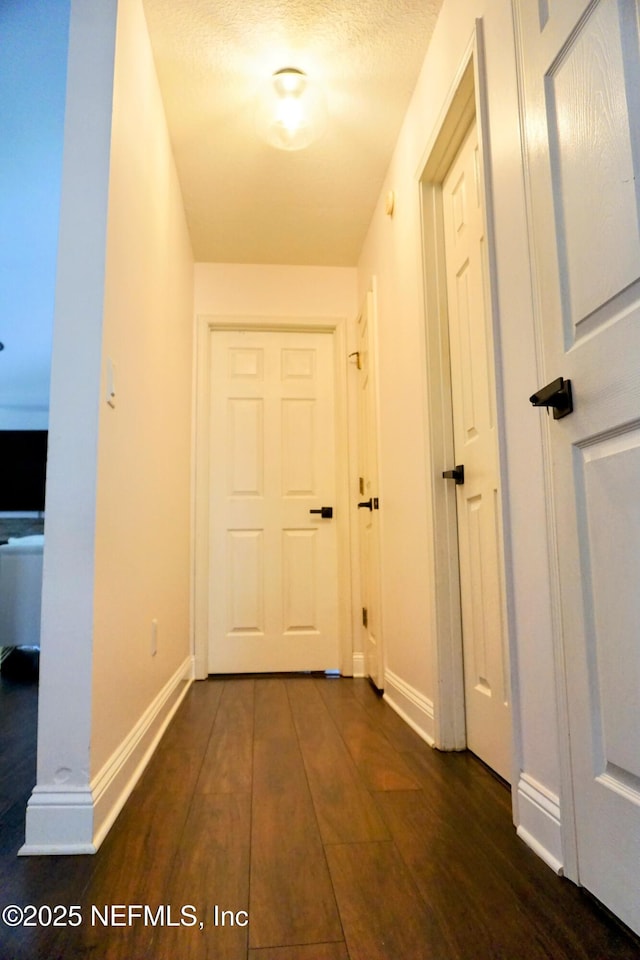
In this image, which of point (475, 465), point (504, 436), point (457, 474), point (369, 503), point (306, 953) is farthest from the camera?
point (369, 503)

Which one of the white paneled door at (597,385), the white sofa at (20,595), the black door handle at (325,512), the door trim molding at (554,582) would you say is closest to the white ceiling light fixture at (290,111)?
the door trim molding at (554,582)

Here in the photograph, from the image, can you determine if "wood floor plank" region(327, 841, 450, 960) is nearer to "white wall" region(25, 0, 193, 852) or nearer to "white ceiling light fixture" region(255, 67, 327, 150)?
"white wall" region(25, 0, 193, 852)

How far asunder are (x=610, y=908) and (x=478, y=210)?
1703 mm

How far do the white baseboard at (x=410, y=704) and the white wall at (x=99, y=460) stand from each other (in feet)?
2.98

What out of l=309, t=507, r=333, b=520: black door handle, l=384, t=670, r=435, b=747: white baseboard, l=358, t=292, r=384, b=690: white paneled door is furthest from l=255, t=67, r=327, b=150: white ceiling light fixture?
l=384, t=670, r=435, b=747: white baseboard

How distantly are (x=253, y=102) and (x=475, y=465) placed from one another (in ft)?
5.45

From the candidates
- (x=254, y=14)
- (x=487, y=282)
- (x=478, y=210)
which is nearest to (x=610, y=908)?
(x=487, y=282)

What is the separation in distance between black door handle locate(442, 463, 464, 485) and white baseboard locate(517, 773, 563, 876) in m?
0.90

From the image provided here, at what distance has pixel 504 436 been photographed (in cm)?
135

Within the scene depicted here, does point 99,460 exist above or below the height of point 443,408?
below

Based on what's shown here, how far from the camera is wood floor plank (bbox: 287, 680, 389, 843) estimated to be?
1280 millimetres

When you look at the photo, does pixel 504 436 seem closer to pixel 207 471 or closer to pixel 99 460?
pixel 99 460

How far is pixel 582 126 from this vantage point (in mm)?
1013

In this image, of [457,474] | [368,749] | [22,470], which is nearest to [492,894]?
[368,749]
